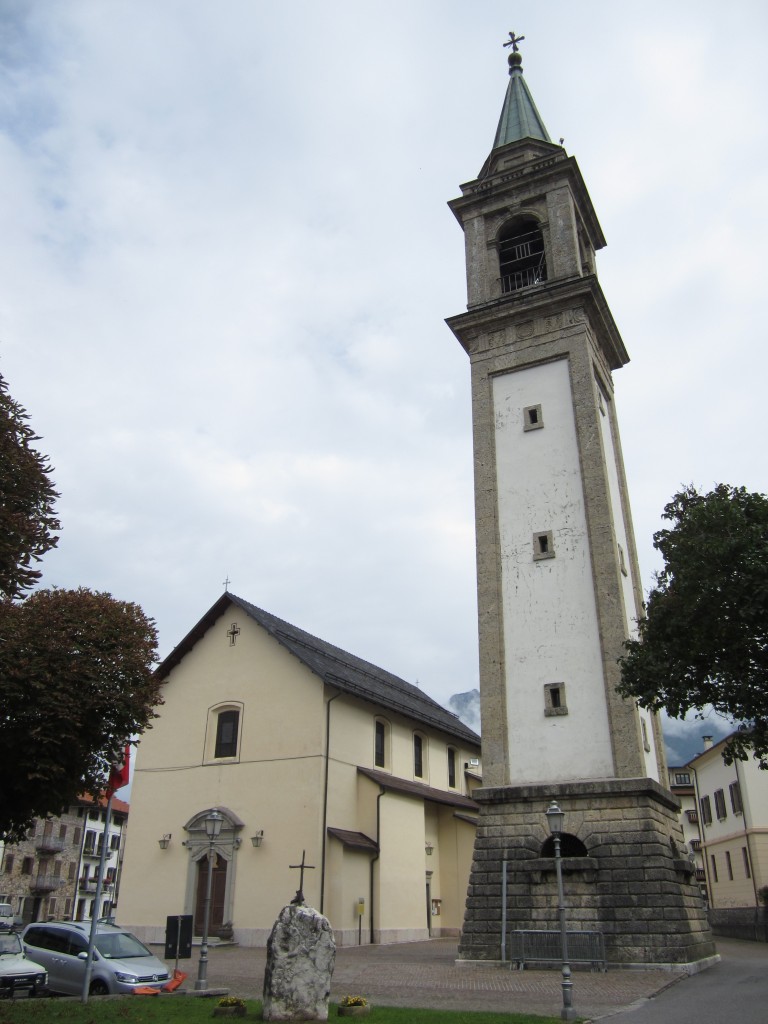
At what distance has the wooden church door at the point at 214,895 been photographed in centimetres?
2875

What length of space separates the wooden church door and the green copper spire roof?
2957 centimetres

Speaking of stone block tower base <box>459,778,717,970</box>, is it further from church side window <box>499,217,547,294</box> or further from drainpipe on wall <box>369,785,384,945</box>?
church side window <box>499,217,547,294</box>

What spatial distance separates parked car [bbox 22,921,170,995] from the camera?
1645 cm

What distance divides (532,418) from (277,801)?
1590cm

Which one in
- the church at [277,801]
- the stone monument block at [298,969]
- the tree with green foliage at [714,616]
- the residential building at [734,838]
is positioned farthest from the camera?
the residential building at [734,838]

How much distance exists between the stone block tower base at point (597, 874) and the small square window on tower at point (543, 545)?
6.68 meters

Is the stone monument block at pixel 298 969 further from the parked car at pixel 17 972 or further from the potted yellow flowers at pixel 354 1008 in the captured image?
the parked car at pixel 17 972

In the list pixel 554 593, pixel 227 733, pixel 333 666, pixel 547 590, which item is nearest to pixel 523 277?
pixel 547 590

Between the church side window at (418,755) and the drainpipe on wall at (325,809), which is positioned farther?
the church side window at (418,755)

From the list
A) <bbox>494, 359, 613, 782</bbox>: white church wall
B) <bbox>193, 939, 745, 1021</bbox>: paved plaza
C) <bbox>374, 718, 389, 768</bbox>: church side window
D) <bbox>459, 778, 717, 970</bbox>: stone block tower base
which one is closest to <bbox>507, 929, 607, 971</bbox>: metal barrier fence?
<bbox>193, 939, 745, 1021</bbox>: paved plaza

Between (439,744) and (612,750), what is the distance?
1742cm

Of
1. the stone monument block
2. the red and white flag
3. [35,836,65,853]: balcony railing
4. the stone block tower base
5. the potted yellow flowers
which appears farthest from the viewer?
[35,836,65,853]: balcony railing

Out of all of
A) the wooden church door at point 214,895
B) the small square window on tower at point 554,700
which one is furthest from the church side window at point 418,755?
the small square window on tower at point 554,700

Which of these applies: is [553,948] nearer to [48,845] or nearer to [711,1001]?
[711,1001]
